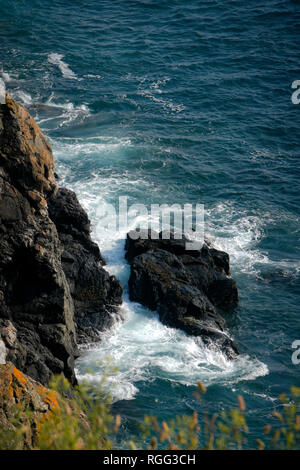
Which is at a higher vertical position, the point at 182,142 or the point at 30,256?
the point at 30,256

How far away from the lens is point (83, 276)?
67.1 ft

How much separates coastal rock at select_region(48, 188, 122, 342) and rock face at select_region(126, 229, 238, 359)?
1.37m

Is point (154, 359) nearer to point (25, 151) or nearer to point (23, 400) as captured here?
point (25, 151)

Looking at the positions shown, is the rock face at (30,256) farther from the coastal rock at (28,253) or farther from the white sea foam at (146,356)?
the white sea foam at (146,356)

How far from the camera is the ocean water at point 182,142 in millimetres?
19469

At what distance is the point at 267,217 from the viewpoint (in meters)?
30.4

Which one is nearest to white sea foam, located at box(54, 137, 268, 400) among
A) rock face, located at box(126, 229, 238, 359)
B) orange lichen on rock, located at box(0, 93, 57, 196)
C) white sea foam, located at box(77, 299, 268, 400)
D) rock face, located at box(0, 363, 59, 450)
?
white sea foam, located at box(77, 299, 268, 400)

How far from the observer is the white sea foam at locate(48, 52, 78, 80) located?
1743 inches

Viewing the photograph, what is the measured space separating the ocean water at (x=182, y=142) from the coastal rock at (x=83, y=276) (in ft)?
2.45

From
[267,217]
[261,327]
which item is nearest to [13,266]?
[261,327]

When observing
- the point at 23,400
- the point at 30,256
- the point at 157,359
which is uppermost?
the point at 30,256

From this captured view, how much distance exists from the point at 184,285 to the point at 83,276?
13.9ft

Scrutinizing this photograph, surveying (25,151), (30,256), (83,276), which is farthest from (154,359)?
(25,151)

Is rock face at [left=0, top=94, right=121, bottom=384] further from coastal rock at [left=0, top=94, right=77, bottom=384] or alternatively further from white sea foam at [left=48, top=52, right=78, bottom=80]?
white sea foam at [left=48, top=52, right=78, bottom=80]
